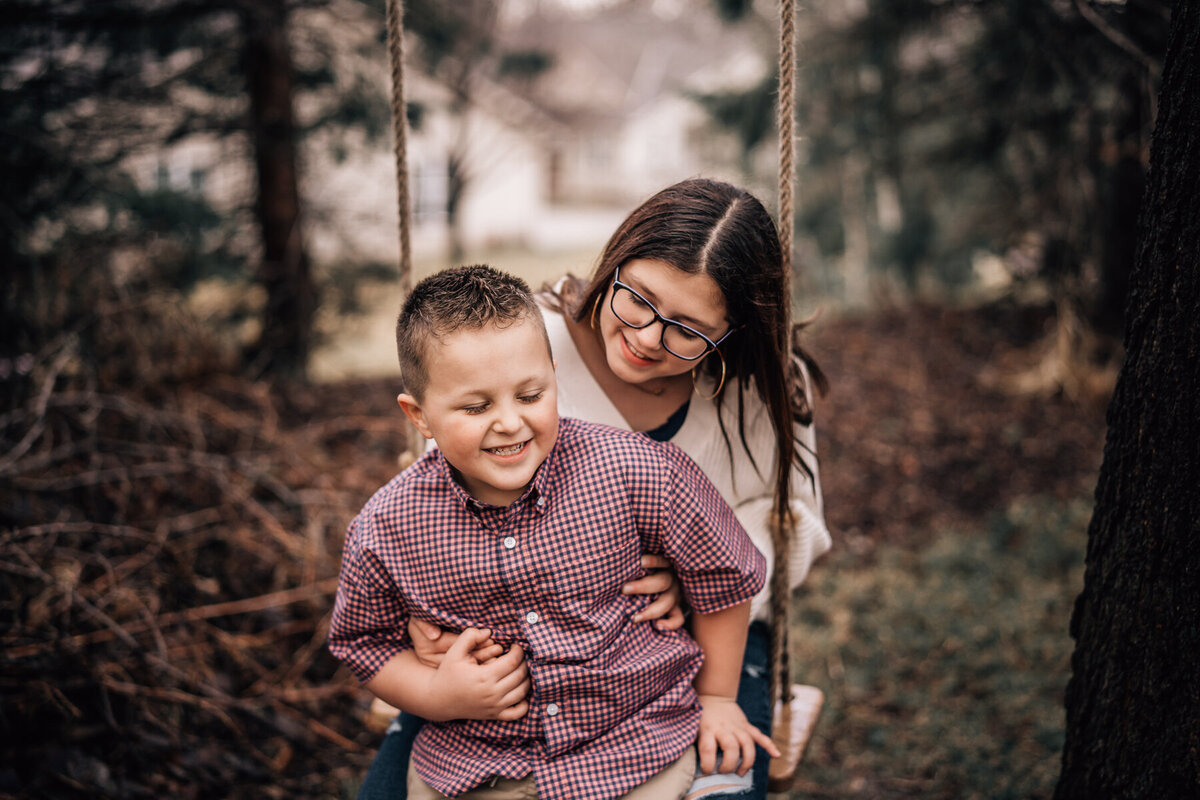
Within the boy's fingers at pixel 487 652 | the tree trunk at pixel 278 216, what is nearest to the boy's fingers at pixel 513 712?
the boy's fingers at pixel 487 652

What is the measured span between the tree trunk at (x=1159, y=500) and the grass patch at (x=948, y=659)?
1145mm

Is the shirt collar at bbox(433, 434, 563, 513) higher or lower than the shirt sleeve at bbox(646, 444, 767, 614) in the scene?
higher

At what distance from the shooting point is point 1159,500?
1.64m

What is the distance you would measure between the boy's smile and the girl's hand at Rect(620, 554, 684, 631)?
0.33m

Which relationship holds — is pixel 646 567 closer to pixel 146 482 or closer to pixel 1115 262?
pixel 146 482

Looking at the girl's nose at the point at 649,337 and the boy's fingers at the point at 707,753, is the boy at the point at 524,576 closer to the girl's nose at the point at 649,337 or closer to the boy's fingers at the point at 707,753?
the boy's fingers at the point at 707,753

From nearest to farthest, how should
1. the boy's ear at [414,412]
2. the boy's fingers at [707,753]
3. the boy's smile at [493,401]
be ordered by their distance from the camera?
the boy's smile at [493,401] → the boy's ear at [414,412] → the boy's fingers at [707,753]

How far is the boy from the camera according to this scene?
5.32ft

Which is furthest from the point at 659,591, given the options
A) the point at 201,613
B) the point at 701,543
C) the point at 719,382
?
the point at 201,613

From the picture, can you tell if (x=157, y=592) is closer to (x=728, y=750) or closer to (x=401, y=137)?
(x=401, y=137)

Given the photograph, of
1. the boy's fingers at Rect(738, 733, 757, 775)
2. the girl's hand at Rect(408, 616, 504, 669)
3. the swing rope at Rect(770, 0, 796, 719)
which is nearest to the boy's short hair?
the girl's hand at Rect(408, 616, 504, 669)

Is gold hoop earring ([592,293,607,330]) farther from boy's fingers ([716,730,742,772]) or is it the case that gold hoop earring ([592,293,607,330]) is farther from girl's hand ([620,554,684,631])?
boy's fingers ([716,730,742,772])

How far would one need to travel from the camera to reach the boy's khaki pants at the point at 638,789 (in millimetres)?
1710

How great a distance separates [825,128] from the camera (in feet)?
30.8
